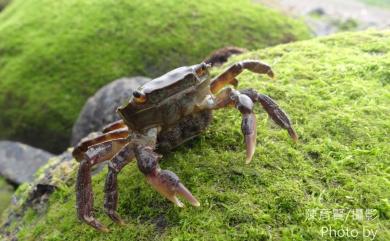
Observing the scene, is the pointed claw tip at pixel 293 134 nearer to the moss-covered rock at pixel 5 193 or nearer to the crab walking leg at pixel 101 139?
the crab walking leg at pixel 101 139

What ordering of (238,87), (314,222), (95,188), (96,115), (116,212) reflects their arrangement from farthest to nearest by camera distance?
(96,115), (238,87), (95,188), (116,212), (314,222)

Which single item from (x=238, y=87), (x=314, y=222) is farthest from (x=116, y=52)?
(x=314, y=222)

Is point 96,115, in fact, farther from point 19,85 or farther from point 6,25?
point 6,25

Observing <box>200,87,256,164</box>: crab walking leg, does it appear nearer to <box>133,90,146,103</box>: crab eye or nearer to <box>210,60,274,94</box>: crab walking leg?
<box>210,60,274,94</box>: crab walking leg

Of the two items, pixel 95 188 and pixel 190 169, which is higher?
pixel 190 169

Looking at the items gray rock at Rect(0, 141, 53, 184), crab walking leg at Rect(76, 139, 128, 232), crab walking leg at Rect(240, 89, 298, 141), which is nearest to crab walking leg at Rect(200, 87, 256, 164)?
crab walking leg at Rect(240, 89, 298, 141)

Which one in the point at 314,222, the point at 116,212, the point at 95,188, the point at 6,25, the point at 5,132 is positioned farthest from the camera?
the point at 6,25

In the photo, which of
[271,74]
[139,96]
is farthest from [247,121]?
[271,74]
